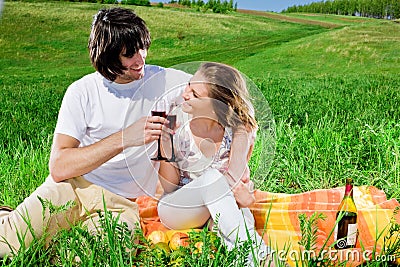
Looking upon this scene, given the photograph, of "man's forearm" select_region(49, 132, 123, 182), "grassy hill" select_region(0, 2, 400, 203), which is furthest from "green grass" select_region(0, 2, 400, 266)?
"man's forearm" select_region(49, 132, 123, 182)

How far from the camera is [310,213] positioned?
268 centimetres

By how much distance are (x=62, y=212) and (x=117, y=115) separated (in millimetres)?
415

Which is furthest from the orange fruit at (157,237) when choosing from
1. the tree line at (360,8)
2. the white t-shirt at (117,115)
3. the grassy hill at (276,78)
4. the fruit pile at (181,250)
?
the tree line at (360,8)

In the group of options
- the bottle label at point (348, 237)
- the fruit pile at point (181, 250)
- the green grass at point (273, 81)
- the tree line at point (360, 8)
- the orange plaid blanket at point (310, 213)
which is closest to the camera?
the fruit pile at point (181, 250)

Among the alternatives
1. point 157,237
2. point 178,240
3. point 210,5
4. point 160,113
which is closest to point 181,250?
point 178,240

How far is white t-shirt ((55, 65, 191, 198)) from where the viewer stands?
90.5 inches

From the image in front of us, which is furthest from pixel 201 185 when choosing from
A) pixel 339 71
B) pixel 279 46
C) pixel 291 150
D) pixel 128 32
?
pixel 279 46

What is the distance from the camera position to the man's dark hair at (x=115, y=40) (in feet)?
7.57

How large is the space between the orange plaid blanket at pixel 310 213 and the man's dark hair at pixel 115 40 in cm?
Result: 60

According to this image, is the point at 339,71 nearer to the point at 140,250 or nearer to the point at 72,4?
the point at 72,4

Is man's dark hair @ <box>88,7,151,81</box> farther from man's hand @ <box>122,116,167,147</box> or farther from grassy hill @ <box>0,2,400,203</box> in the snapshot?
grassy hill @ <box>0,2,400,203</box>

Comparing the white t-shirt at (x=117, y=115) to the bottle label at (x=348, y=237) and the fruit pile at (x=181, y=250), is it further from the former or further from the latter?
the bottle label at (x=348, y=237)

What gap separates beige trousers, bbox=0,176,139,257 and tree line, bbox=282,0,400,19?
19.6 meters

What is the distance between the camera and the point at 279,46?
17.5 m
